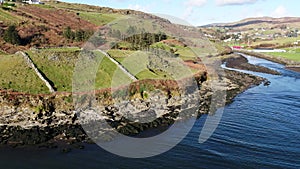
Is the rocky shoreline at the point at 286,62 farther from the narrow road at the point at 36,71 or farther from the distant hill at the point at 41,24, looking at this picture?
the narrow road at the point at 36,71

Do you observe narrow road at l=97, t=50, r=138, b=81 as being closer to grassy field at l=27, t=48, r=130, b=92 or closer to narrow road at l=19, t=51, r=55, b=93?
grassy field at l=27, t=48, r=130, b=92

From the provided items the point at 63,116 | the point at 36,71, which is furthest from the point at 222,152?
the point at 36,71

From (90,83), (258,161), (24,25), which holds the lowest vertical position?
(258,161)

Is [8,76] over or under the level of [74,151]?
over

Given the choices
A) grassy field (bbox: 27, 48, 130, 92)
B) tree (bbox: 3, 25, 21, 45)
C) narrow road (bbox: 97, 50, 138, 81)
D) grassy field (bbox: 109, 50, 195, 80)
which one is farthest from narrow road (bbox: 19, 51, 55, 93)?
grassy field (bbox: 109, 50, 195, 80)

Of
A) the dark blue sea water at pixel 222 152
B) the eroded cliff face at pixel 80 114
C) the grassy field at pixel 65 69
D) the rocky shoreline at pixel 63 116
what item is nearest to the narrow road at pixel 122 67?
the grassy field at pixel 65 69

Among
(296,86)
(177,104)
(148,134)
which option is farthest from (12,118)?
(296,86)

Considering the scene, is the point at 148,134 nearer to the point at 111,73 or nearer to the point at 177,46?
the point at 111,73

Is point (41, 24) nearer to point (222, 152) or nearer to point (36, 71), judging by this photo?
point (36, 71)
